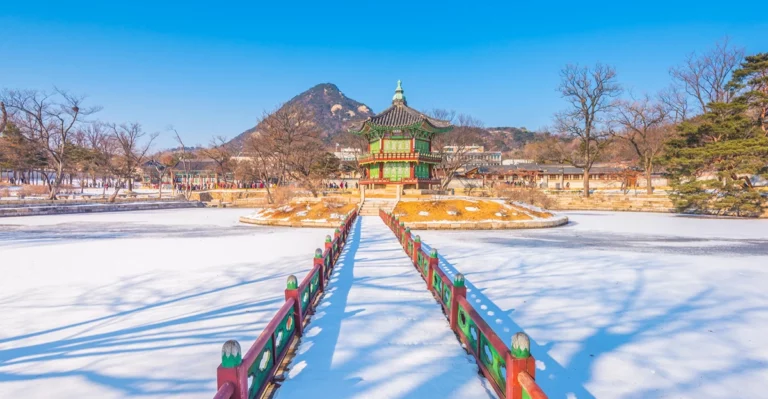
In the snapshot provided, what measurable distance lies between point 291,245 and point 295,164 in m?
25.7

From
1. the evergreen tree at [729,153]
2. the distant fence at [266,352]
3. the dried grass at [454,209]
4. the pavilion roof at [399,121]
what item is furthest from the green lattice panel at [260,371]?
the evergreen tree at [729,153]

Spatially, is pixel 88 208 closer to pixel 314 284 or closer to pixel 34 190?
pixel 34 190

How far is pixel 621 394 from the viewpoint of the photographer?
390 cm

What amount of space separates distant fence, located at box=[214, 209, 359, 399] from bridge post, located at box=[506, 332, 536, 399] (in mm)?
2301

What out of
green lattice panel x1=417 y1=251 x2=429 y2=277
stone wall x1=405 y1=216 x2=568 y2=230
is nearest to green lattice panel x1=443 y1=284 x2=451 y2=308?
green lattice panel x1=417 y1=251 x2=429 y2=277

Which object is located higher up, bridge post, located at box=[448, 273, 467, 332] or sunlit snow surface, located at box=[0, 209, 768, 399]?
bridge post, located at box=[448, 273, 467, 332]

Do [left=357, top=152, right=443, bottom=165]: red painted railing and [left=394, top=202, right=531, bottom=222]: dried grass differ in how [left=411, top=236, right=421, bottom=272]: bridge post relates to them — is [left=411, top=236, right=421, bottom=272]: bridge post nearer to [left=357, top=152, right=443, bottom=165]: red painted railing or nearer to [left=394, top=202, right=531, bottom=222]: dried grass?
[left=394, top=202, right=531, bottom=222]: dried grass

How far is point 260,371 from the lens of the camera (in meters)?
3.73

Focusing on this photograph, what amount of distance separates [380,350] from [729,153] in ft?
105

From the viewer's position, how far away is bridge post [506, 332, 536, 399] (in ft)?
10.2

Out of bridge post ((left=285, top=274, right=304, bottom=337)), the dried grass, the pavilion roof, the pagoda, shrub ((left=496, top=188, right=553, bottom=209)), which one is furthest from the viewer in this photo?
shrub ((left=496, top=188, right=553, bottom=209))

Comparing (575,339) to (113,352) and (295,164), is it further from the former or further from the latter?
(295,164)

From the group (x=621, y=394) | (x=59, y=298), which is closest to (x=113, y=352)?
(x=59, y=298)

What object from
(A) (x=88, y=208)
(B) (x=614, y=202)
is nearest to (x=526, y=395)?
(A) (x=88, y=208)
